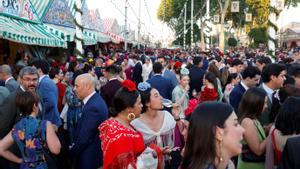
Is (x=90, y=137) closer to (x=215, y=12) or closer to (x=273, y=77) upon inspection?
(x=273, y=77)

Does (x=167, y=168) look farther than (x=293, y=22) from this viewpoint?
No

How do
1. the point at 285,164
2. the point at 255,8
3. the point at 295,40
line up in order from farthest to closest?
the point at 295,40 → the point at 255,8 → the point at 285,164

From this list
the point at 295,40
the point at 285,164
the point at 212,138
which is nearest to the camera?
the point at 212,138

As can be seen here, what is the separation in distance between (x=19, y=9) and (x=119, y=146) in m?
11.8

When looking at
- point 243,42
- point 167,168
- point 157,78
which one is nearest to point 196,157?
point 167,168

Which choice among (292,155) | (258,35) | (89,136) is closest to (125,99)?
(89,136)

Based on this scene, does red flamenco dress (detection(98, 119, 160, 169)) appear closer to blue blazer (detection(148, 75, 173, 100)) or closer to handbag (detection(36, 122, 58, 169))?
handbag (detection(36, 122, 58, 169))

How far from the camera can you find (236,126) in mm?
2869

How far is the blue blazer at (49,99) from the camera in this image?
6.93 m

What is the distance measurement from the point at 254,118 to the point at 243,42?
92989 millimetres

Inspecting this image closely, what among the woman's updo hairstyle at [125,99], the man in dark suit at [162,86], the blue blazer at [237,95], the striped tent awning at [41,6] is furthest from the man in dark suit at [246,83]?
the striped tent awning at [41,6]

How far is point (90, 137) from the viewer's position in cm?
541

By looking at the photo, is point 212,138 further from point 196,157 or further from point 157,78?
point 157,78

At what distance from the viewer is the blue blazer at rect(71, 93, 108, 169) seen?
5398 millimetres
